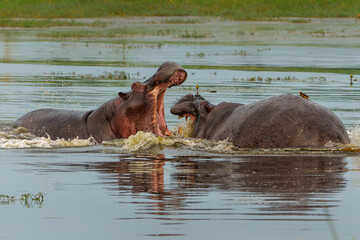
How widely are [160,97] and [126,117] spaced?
51 cm

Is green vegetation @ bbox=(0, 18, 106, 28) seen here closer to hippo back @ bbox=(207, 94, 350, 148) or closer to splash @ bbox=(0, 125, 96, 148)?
splash @ bbox=(0, 125, 96, 148)

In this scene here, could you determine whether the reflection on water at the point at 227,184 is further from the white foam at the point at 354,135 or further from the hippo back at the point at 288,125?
the white foam at the point at 354,135

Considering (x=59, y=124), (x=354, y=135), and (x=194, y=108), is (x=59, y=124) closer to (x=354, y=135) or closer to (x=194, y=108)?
(x=194, y=108)

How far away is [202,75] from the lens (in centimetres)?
2403

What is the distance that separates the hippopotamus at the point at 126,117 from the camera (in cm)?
1166

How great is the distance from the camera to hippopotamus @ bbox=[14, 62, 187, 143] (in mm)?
11656

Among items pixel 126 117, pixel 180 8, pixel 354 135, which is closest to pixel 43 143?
pixel 126 117

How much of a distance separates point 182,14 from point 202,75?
4289cm

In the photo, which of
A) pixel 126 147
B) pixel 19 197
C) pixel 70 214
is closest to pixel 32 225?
pixel 70 214

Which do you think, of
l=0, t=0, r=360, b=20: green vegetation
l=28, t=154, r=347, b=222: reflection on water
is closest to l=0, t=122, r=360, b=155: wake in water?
l=28, t=154, r=347, b=222: reflection on water

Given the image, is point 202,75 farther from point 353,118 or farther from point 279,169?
point 279,169


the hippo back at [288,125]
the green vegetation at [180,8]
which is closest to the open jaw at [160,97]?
the hippo back at [288,125]

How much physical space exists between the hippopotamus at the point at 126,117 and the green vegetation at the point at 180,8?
165ft

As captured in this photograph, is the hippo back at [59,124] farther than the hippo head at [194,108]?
Yes
